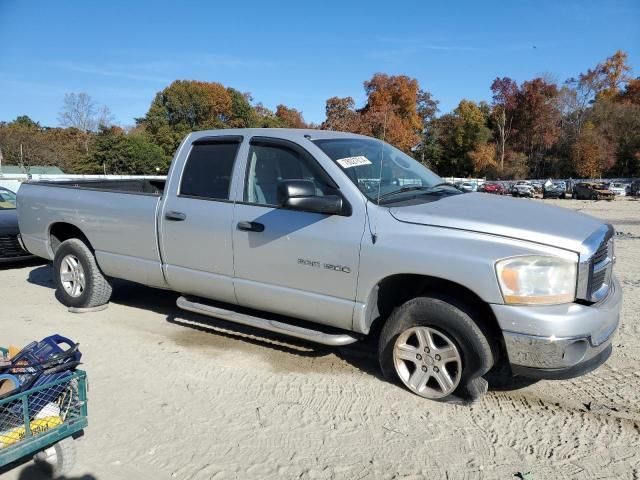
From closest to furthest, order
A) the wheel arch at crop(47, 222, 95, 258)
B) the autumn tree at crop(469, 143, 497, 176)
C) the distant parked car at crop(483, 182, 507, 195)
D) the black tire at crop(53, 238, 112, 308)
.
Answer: the black tire at crop(53, 238, 112, 308) → the wheel arch at crop(47, 222, 95, 258) → the distant parked car at crop(483, 182, 507, 195) → the autumn tree at crop(469, 143, 497, 176)

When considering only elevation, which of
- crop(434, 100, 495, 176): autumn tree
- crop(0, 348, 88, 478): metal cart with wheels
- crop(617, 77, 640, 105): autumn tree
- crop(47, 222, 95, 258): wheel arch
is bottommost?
crop(0, 348, 88, 478): metal cart with wheels

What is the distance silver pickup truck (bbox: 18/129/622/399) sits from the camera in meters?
3.16

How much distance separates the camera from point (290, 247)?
13.1ft

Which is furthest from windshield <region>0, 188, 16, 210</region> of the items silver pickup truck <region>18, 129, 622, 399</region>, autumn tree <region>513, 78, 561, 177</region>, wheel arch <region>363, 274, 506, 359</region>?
autumn tree <region>513, 78, 561, 177</region>

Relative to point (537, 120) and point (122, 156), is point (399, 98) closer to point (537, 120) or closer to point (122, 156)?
point (537, 120)

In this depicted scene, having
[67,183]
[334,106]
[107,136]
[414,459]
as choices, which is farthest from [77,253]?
[107,136]

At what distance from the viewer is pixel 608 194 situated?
4000cm

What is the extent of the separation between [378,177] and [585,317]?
5.89 feet

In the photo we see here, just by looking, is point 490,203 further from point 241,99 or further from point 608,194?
point 241,99

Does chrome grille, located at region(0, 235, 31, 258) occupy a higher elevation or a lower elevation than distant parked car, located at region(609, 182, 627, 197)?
higher

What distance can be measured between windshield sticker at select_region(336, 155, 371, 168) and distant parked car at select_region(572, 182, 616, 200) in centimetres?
4193

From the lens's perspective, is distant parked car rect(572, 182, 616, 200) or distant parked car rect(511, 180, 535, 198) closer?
distant parked car rect(572, 182, 616, 200)

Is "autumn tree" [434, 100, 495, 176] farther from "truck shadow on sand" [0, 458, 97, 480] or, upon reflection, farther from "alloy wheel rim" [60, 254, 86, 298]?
"truck shadow on sand" [0, 458, 97, 480]

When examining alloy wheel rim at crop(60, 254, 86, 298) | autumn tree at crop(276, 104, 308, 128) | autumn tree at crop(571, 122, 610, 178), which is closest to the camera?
alloy wheel rim at crop(60, 254, 86, 298)
